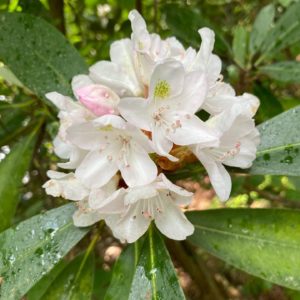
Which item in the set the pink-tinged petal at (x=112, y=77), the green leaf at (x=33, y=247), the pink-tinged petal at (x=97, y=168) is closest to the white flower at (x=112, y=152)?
the pink-tinged petal at (x=97, y=168)

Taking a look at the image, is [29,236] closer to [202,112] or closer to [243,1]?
[202,112]

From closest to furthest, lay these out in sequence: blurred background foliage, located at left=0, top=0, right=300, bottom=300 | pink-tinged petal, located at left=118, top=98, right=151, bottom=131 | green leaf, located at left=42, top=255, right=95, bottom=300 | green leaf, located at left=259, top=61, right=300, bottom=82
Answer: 1. pink-tinged petal, located at left=118, top=98, right=151, bottom=131
2. green leaf, located at left=42, top=255, right=95, bottom=300
3. blurred background foliage, located at left=0, top=0, right=300, bottom=300
4. green leaf, located at left=259, top=61, right=300, bottom=82

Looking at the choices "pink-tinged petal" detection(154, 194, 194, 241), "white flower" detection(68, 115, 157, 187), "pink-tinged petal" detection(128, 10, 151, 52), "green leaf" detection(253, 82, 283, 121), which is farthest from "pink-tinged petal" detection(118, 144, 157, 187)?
"green leaf" detection(253, 82, 283, 121)

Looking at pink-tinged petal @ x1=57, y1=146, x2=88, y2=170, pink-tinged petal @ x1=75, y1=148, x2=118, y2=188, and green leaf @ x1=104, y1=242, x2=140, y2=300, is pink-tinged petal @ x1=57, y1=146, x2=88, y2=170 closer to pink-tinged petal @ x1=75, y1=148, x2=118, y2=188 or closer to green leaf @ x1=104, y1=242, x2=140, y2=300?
pink-tinged petal @ x1=75, y1=148, x2=118, y2=188

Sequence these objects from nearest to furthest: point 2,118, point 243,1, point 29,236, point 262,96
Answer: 1. point 29,236
2. point 2,118
3. point 262,96
4. point 243,1

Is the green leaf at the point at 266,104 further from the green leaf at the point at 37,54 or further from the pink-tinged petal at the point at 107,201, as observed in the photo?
the pink-tinged petal at the point at 107,201

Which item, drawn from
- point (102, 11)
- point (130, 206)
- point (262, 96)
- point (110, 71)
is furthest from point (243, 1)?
point (130, 206)
